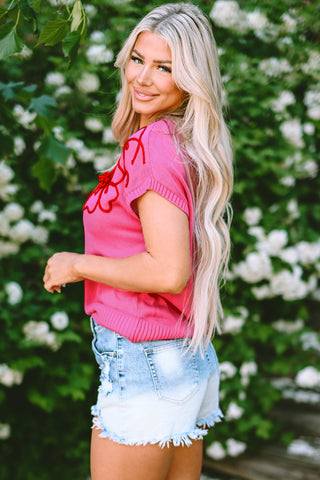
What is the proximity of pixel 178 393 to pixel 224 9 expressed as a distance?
2.14m

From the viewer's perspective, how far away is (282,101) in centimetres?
281

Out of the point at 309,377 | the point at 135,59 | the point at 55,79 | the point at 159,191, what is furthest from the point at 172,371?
the point at 55,79

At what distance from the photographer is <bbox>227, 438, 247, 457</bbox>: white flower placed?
2.88 m

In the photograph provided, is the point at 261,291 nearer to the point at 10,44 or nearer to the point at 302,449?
the point at 302,449

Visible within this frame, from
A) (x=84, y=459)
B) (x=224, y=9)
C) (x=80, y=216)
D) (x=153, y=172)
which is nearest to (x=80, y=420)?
(x=84, y=459)

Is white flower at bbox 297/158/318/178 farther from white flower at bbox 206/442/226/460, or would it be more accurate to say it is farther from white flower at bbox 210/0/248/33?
white flower at bbox 206/442/226/460

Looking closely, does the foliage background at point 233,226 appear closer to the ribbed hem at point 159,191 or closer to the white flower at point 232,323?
the white flower at point 232,323

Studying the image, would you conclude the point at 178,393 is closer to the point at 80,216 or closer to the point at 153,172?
the point at 153,172

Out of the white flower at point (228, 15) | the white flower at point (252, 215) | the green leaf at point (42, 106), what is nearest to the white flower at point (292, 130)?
the white flower at point (252, 215)

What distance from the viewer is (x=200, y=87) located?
1.33 m

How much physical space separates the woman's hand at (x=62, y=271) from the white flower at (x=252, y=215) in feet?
5.37

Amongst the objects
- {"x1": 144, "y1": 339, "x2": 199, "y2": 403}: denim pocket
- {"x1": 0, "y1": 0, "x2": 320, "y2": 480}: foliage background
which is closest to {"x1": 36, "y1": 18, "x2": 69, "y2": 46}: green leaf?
{"x1": 144, "y1": 339, "x2": 199, "y2": 403}: denim pocket

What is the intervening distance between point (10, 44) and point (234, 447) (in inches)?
95.3

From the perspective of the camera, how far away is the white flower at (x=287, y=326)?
3.08 m
